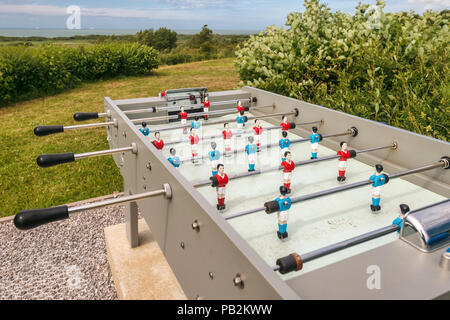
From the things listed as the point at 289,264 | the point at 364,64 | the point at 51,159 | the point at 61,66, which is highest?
the point at 61,66

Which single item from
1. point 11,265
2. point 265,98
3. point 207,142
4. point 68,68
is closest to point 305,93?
point 265,98

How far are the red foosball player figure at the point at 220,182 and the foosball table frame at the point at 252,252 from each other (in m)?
0.27

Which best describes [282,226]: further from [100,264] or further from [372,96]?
[372,96]

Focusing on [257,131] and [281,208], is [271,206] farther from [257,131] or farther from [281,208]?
[257,131]

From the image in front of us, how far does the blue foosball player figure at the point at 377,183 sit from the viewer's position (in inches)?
67.6

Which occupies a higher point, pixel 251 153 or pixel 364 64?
pixel 364 64

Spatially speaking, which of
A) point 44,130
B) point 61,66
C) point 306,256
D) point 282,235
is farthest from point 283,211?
point 61,66

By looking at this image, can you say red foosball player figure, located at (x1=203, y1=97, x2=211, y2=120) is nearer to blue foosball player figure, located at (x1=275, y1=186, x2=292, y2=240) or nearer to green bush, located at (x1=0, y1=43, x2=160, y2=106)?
blue foosball player figure, located at (x1=275, y1=186, x2=292, y2=240)

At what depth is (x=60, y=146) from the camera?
254 inches

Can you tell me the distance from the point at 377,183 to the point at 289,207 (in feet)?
1.79
